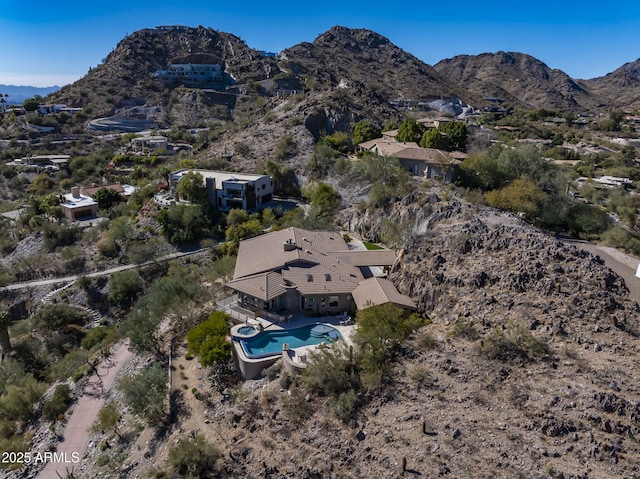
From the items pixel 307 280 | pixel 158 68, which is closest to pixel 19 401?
pixel 307 280

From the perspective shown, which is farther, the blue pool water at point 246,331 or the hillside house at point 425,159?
the hillside house at point 425,159

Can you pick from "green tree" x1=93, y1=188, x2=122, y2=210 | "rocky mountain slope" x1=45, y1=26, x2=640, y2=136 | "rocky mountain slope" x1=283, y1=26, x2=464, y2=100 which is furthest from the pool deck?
"rocky mountain slope" x1=283, y1=26, x2=464, y2=100

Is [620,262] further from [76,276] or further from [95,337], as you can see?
[76,276]

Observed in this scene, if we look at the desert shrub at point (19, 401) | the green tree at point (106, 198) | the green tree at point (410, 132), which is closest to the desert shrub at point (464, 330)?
the desert shrub at point (19, 401)

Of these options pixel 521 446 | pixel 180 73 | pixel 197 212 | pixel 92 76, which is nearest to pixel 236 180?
pixel 197 212

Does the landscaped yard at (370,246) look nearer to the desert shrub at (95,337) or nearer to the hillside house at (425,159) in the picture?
the hillside house at (425,159)
